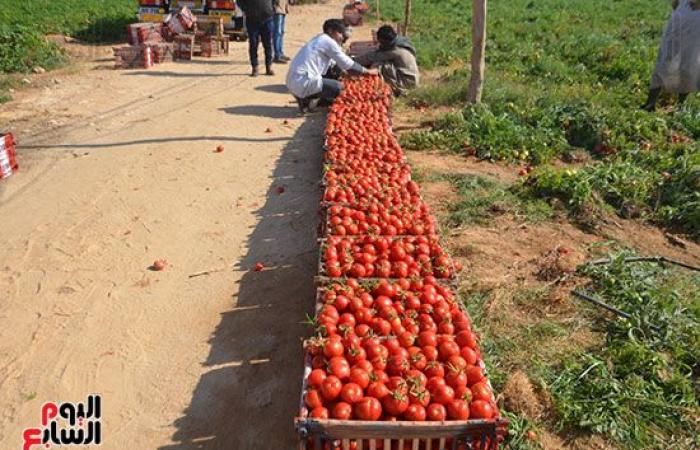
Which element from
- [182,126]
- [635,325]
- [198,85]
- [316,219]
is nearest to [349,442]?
[635,325]

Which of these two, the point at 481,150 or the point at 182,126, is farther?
the point at 182,126

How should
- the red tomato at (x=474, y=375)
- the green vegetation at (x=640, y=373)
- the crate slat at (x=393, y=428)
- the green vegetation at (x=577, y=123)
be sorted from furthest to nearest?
the green vegetation at (x=577, y=123) → the green vegetation at (x=640, y=373) → the red tomato at (x=474, y=375) → the crate slat at (x=393, y=428)

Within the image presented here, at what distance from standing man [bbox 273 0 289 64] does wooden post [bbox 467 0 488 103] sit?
5624 mm

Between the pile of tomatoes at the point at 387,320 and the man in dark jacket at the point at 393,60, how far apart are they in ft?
17.3

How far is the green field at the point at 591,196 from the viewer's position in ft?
12.4

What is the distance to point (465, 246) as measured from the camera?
5.77 meters

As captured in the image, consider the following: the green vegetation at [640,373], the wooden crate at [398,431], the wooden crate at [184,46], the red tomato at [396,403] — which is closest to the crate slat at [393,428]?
the wooden crate at [398,431]

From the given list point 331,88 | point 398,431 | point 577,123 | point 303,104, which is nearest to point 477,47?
point 577,123

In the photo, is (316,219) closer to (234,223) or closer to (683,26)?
(234,223)

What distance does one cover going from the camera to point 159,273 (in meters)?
5.42

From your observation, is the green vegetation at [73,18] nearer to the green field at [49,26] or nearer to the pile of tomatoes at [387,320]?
the green field at [49,26]

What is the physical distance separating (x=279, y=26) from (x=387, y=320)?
11.6 m

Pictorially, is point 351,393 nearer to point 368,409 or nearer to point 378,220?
point 368,409

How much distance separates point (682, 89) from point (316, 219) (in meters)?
7.75
